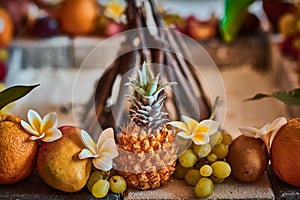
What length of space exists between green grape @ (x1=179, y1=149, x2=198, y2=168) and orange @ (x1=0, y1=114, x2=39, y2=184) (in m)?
0.24

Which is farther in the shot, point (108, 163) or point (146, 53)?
point (146, 53)

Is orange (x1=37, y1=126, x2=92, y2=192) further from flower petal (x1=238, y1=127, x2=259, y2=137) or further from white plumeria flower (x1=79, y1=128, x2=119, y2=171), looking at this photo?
flower petal (x1=238, y1=127, x2=259, y2=137)

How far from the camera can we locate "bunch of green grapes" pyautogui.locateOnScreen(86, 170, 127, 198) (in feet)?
3.15

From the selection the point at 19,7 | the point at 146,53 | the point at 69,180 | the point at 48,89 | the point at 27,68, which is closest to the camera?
the point at 69,180

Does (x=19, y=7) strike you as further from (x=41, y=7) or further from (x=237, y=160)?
(x=237, y=160)

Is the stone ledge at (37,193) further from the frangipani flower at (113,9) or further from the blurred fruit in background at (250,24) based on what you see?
the blurred fruit in background at (250,24)

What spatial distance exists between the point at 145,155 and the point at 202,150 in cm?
9

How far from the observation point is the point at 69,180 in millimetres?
956

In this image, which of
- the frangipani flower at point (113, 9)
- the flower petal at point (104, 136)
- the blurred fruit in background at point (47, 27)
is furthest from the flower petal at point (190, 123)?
the blurred fruit in background at point (47, 27)

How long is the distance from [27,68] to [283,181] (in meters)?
1.18

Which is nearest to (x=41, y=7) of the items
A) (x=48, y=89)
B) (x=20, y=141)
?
(x=48, y=89)

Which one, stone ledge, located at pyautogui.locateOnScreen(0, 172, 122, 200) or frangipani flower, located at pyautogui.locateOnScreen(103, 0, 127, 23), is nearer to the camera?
stone ledge, located at pyautogui.locateOnScreen(0, 172, 122, 200)

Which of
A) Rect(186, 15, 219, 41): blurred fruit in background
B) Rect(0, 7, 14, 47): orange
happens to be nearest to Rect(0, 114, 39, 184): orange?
Rect(0, 7, 14, 47): orange

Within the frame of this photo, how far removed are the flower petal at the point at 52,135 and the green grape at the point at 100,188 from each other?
10 centimetres
